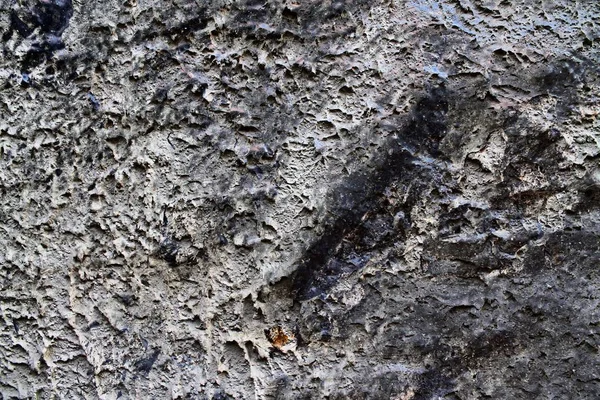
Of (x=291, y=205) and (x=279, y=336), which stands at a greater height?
(x=291, y=205)

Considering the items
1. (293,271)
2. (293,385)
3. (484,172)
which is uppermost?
(484,172)

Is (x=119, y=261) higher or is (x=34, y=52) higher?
(x=34, y=52)

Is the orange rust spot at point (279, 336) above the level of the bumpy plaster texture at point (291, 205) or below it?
below

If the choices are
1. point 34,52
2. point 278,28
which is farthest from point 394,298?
point 34,52

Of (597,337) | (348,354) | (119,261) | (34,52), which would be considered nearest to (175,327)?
(119,261)

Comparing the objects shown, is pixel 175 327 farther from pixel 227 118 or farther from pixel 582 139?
pixel 582 139

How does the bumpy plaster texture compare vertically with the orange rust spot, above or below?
above
